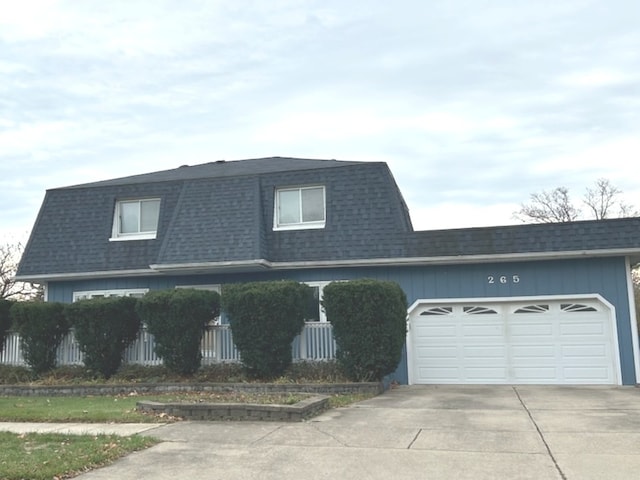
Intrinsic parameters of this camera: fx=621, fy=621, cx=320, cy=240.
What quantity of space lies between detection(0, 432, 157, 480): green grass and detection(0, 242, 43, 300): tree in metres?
25.4

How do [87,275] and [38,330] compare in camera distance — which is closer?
[38,330]

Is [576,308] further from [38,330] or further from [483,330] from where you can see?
[38,330]

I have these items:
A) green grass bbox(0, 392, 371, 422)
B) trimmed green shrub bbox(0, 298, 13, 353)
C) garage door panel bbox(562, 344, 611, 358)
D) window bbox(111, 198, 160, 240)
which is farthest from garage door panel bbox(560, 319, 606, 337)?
trimmed green shrub bbox(0, 298, 13, 353)

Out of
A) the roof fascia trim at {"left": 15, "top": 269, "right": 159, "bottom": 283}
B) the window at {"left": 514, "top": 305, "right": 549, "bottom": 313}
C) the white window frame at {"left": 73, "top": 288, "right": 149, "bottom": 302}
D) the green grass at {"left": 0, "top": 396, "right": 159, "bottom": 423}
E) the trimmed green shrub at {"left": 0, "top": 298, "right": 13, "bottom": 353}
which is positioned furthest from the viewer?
the white window frame at {"left": 73, "top": 288, "right": 149, "bottom": 302}

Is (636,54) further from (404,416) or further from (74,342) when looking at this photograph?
(74,342)

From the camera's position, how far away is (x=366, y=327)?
1277 centimetres

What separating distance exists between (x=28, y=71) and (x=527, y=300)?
1219 cm

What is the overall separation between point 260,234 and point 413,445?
901 cm

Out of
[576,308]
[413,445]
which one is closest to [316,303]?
[576,308]

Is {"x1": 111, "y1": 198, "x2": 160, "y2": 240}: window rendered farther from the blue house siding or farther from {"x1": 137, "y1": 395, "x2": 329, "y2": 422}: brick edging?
{"x1": 137, "y1": 395, "x2": 329, "y2": 422}: brick edging

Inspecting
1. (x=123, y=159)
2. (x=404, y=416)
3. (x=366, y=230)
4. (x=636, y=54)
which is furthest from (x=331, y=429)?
(x=123, y=159)

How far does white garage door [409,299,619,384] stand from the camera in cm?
1414

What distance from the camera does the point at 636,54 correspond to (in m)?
13.0

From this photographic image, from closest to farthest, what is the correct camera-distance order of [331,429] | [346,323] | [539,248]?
[331,429] < [346,323] < [539,248]
